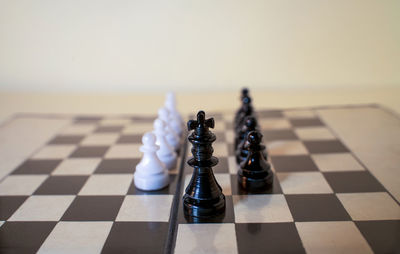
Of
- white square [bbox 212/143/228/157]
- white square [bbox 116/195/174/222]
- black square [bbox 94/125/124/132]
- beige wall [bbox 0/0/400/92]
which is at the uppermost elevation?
beige wall [bbox 0/0/400/92]

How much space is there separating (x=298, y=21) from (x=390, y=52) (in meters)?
0.63

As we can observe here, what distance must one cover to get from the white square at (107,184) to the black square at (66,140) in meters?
0.42

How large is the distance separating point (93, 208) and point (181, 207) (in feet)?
0.83

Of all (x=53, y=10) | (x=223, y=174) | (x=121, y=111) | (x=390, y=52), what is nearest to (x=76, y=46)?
(x=53, y=10)

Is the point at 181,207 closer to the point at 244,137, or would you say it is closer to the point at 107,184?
the point at 107,184

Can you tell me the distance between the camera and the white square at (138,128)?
1.86 m

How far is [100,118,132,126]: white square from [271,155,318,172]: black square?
833mm

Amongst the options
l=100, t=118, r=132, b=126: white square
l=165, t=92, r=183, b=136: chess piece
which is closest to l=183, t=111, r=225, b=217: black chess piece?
l=165, t=92, r=183, b=136: chess piece

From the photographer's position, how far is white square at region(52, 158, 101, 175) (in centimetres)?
142

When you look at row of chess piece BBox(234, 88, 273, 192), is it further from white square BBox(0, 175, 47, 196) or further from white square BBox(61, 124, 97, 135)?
white square BBox(61, 124, 97, 135)

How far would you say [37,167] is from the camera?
1.47 m

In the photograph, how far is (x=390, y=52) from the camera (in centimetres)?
252

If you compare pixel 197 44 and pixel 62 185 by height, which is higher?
pixel 197 44

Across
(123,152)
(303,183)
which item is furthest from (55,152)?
(303,183)
